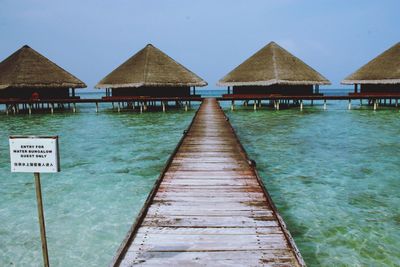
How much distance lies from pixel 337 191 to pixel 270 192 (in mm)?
1525

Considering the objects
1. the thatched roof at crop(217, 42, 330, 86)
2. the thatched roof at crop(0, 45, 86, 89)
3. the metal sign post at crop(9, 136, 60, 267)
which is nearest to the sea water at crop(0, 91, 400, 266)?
the metal sign post at crop(9, 136, 60, 267)

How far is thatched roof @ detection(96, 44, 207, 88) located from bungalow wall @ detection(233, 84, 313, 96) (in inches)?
162

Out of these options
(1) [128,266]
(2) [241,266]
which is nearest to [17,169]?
(1) [128,266]

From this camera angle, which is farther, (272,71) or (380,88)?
(380,88)

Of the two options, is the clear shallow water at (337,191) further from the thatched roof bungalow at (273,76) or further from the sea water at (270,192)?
the thatched roof bungalow at (273,76)

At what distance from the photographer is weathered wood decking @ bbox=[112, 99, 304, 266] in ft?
9.86

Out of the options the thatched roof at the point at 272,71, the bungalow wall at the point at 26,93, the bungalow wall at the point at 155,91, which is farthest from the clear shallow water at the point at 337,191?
the bungalow wall at the point at 26,93

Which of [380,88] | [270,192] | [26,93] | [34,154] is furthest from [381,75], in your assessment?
[26,93]

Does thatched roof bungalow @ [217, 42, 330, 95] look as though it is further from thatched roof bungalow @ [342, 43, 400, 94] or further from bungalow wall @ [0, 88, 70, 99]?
bungalow wall @ [0, 88, 70, 99]

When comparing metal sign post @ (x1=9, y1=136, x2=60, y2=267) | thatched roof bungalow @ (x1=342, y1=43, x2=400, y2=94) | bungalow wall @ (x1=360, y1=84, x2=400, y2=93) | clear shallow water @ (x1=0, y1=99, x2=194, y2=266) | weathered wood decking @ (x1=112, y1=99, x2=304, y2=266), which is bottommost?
clear shallow water @ (x1=0, y1=99, x2=194, y2=266)

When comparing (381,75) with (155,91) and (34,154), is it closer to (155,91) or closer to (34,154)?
(155,91)

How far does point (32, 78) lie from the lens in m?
28.2

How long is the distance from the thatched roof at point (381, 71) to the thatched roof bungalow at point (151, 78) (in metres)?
14.7

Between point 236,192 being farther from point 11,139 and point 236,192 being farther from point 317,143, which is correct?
point 317,143
